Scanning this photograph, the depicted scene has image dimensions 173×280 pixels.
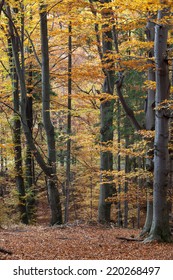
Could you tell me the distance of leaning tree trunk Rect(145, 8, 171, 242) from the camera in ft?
30.5

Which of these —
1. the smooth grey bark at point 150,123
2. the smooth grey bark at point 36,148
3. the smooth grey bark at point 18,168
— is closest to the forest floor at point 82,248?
the smooth grey bark at point 150,123

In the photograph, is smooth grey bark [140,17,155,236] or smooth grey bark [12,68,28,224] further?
smooth grey bark [12,68,28,224]

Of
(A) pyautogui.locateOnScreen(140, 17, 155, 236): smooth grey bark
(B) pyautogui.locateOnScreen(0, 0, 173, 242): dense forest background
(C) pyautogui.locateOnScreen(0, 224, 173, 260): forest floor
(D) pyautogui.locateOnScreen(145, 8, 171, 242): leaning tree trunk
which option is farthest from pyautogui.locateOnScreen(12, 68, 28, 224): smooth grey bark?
(D) pyautogui.locateOnScreen(145, 8, 171, 242): leaning tree trunk

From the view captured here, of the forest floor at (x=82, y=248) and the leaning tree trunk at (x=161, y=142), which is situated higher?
the leaning tree trunk at (x=161, y=142)

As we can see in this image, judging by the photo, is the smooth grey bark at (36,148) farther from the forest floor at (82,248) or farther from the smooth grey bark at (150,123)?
the smooth grey bark at (150,123)

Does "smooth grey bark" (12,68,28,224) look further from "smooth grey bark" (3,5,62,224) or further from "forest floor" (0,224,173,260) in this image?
"forest floor" (0,224,173,260)

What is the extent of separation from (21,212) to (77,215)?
10065 mm

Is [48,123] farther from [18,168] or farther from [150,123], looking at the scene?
[150,123]

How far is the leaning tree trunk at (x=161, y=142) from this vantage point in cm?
930

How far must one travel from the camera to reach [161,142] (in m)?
9.33

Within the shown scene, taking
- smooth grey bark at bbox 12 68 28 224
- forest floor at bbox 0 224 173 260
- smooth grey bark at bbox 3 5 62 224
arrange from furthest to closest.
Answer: smooth grey bark at bbox 12 68 28 224
smooth grey bark at bbox 3 5 62 224
forest floor at bbox 0 224 173 260

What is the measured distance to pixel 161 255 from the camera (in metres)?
7.91

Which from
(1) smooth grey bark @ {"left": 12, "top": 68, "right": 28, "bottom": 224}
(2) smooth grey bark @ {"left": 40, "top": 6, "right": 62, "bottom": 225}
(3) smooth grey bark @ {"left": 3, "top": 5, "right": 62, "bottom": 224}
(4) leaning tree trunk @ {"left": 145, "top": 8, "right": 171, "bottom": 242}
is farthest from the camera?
(1) smooth grey bark @ {"left": 12, "top": 68, "right": 28, "bottom": 224}
